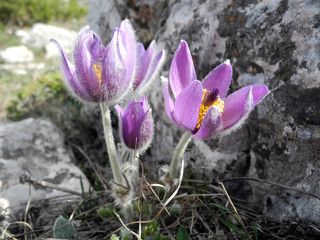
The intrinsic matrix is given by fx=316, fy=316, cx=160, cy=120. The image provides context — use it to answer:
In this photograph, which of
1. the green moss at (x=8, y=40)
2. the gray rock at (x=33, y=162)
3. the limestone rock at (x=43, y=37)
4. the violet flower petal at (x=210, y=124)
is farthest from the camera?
the green moss at (x=8, y=40)

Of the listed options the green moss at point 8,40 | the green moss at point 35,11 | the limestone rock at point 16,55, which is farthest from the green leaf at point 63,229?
the green moss at point 35,11

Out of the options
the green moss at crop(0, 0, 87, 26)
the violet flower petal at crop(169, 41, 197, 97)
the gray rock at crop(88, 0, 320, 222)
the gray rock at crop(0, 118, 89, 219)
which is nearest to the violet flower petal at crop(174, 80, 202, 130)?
the violet flower petal at crop(169, 41, 197, 97)

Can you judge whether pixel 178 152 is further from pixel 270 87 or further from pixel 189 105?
pixel 270 87

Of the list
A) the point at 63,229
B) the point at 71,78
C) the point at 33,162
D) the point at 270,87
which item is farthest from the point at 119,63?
the point at 33,162

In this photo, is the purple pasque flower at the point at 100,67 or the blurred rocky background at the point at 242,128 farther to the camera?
the blurred rocky background at the point at 242,128

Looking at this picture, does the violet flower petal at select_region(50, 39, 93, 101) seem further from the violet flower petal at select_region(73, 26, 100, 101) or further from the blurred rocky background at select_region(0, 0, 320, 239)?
the blurred rocky background at select_region(0, 0, 320, 239)

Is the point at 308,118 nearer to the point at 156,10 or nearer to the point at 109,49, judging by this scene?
the point at 109,49

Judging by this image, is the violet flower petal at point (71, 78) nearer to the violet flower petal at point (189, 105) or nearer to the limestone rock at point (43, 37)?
the violet flower petal at point (189, 105)
